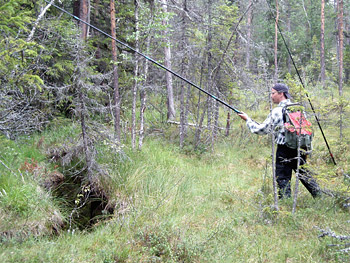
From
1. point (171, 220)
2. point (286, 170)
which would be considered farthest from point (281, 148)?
point (171, 220)

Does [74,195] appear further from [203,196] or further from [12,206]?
[203,196]

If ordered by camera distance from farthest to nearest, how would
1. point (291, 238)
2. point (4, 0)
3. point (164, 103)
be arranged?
point (164, 103) → point (4, 0) → point (291, 238)

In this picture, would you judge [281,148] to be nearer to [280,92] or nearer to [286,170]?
[286,170]

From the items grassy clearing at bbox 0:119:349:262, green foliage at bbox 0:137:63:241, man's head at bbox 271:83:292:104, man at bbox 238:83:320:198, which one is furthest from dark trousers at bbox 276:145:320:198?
green foliage at bbox 0:137:63:241

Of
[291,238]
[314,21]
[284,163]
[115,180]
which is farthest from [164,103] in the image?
[314,21]

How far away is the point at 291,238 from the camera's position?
13.4ft

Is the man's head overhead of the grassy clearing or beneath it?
overhead

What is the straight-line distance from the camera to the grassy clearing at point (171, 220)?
3.59 metres

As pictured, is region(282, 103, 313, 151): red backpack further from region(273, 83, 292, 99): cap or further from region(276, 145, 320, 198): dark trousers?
region(273, 83, 292, 99): cap

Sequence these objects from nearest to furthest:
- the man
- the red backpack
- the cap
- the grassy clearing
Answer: the grassy clearing
the red backpack
the man
the cap

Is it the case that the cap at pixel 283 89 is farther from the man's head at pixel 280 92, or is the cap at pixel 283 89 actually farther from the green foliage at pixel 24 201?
the green foliage at pixel 24 201

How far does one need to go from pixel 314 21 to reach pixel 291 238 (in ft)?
96.8

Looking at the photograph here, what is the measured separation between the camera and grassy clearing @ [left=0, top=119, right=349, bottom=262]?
11.8ft

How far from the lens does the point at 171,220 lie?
14.8 ft
